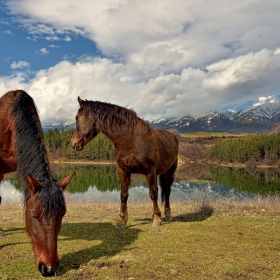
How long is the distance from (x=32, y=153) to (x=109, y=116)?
3.02m

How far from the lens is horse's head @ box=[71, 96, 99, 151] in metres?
7.15

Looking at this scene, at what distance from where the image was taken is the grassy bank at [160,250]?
162 inches

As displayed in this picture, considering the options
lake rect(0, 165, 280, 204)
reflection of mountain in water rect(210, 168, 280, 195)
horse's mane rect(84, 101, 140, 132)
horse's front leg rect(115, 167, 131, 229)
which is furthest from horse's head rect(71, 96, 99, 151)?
reflection of mountain in water rect(210, 168, 280, 195)

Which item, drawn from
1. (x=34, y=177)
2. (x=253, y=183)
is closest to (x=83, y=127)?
(x=34, y=177)

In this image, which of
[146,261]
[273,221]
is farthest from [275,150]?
[146,261]

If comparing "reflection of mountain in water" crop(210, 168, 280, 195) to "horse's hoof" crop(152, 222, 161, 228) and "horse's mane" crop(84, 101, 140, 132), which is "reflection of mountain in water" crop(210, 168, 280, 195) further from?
"horse's mane" crop(84, 101, 140, 132)

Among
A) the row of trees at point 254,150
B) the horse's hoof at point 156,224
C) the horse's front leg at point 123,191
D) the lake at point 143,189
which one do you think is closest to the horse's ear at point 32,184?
the horse's front leg at point 123,191

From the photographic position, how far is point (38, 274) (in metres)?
4.02

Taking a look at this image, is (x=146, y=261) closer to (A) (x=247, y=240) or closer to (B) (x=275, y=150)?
(A) (x=247, y=240)

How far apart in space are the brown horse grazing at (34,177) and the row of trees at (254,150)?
8278 centimetres

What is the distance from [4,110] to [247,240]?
5842 mm

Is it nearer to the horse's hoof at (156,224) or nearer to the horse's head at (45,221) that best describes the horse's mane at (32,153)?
the horse's head at (45,221)

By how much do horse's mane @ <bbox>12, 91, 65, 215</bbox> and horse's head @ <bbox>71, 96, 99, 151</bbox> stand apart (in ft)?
5.39

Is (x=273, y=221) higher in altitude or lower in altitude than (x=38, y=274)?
lower
